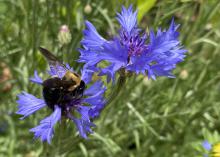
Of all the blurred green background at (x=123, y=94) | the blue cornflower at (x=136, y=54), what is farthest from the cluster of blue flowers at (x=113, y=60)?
the blurred green background at (x=123, y=94)

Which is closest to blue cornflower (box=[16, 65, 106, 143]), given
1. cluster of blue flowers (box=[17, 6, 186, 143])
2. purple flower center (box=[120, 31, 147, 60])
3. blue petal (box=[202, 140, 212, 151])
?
cluster of blue flowers (box=[17, 6, 186, 143])

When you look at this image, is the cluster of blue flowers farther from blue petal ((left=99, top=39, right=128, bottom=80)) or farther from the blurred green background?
the blurred green background

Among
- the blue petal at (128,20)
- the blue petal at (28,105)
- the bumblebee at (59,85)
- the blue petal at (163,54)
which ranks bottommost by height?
the blue petal at (28,105)

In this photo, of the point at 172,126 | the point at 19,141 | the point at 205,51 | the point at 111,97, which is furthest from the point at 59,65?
the point at 205,51

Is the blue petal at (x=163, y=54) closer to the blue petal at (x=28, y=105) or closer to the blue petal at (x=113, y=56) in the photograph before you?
the blue petal at (x=113, y=56)

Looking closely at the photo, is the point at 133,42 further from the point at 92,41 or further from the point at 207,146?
the point at 207,146

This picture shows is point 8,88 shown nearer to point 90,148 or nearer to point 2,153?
point 2,153

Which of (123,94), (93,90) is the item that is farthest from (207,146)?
(93,90)
